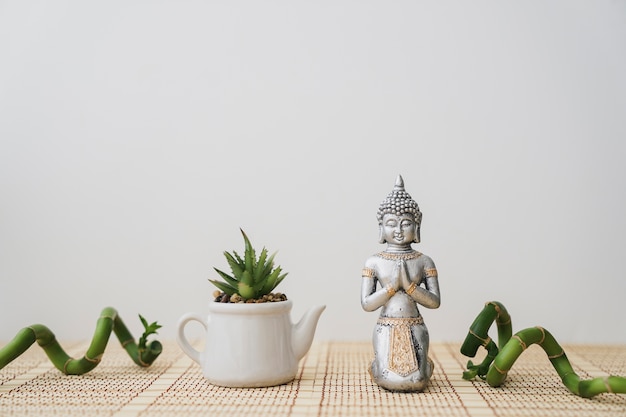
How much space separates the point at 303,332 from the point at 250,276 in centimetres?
13

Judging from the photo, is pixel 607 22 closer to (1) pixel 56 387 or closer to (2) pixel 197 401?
(2) pixel 197 401

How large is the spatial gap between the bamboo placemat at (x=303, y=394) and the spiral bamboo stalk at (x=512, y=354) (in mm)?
19

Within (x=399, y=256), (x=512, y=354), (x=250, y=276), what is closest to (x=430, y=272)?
(x=399, y=256)

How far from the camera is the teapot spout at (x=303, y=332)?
3.97 ft

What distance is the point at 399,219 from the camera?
1.16 m

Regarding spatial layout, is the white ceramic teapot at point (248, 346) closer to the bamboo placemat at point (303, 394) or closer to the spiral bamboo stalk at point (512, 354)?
the bamboo placemat at point (303, 394)

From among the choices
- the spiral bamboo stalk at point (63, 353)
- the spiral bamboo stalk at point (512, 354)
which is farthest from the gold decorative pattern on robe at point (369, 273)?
the spiral bamboo stalk at point (63, 353)

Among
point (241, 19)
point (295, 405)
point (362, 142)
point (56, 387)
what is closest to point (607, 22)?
point (362, 142)

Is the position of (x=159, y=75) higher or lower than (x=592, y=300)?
higher

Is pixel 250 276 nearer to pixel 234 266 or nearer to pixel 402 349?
pixel 234 266

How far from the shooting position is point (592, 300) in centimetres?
170

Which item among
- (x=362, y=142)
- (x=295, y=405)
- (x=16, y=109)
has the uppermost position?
(x=16, y=109)

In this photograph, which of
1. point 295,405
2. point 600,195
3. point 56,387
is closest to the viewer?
point 295,405

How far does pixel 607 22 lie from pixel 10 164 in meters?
1.43
